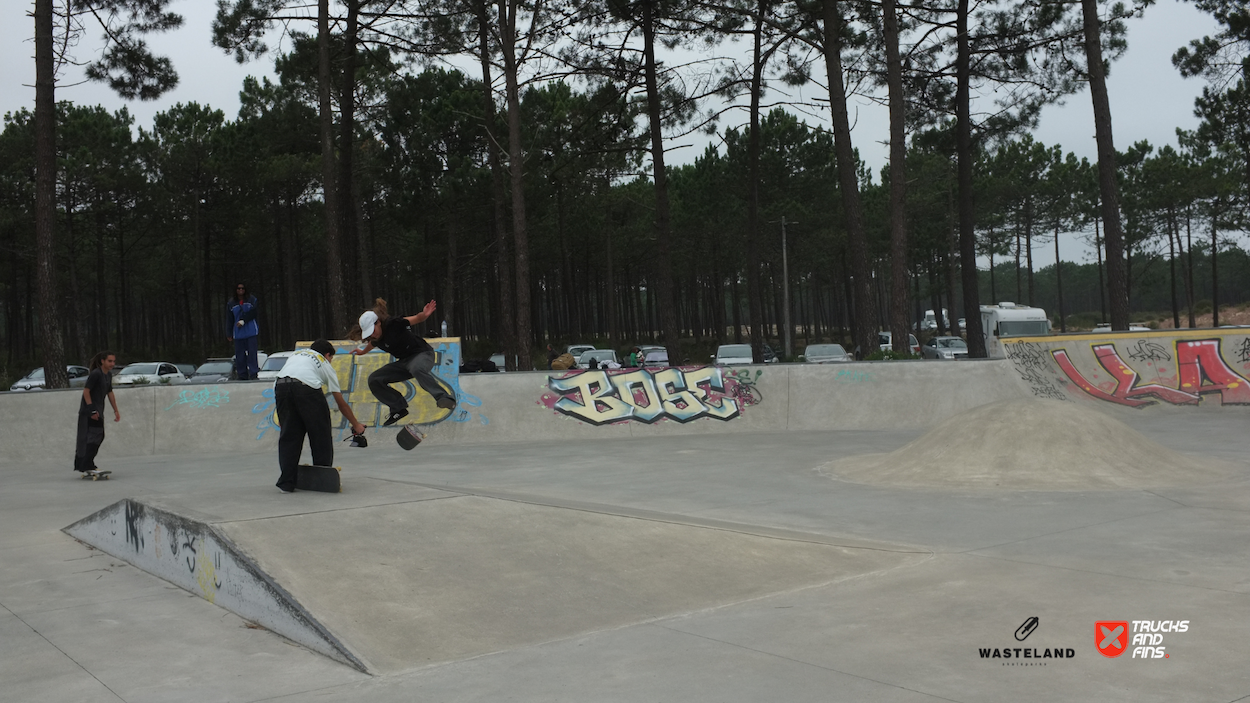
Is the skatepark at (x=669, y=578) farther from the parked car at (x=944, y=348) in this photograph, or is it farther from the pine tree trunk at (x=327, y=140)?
the parked car at (x=944, y=348)

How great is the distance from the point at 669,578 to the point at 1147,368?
16568 mm

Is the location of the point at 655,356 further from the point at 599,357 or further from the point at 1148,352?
the point at 1148,352

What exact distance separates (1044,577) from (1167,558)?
1057mm

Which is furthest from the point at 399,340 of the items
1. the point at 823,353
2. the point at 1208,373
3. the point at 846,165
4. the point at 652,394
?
the point at 823,353

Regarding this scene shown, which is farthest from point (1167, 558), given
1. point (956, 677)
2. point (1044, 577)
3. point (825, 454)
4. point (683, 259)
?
point (683, 259)

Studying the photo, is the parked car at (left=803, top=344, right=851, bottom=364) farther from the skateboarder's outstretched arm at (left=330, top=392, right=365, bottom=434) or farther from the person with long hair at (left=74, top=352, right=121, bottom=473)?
the skateboarder's outstretched arm at (left=330, top=392, right=365, bottom=434)

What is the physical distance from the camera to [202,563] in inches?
236

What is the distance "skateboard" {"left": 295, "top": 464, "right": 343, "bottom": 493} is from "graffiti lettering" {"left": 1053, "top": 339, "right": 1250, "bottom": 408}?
16106 millimetres

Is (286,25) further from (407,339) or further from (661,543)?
(661,543)

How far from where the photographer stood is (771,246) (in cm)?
5612

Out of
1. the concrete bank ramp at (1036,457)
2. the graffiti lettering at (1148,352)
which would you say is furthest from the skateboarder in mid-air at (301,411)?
the graffiti lettering at (1148,352)

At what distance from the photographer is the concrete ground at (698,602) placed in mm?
4242

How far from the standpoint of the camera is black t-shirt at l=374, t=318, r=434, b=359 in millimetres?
10383

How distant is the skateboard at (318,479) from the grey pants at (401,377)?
2358mm
